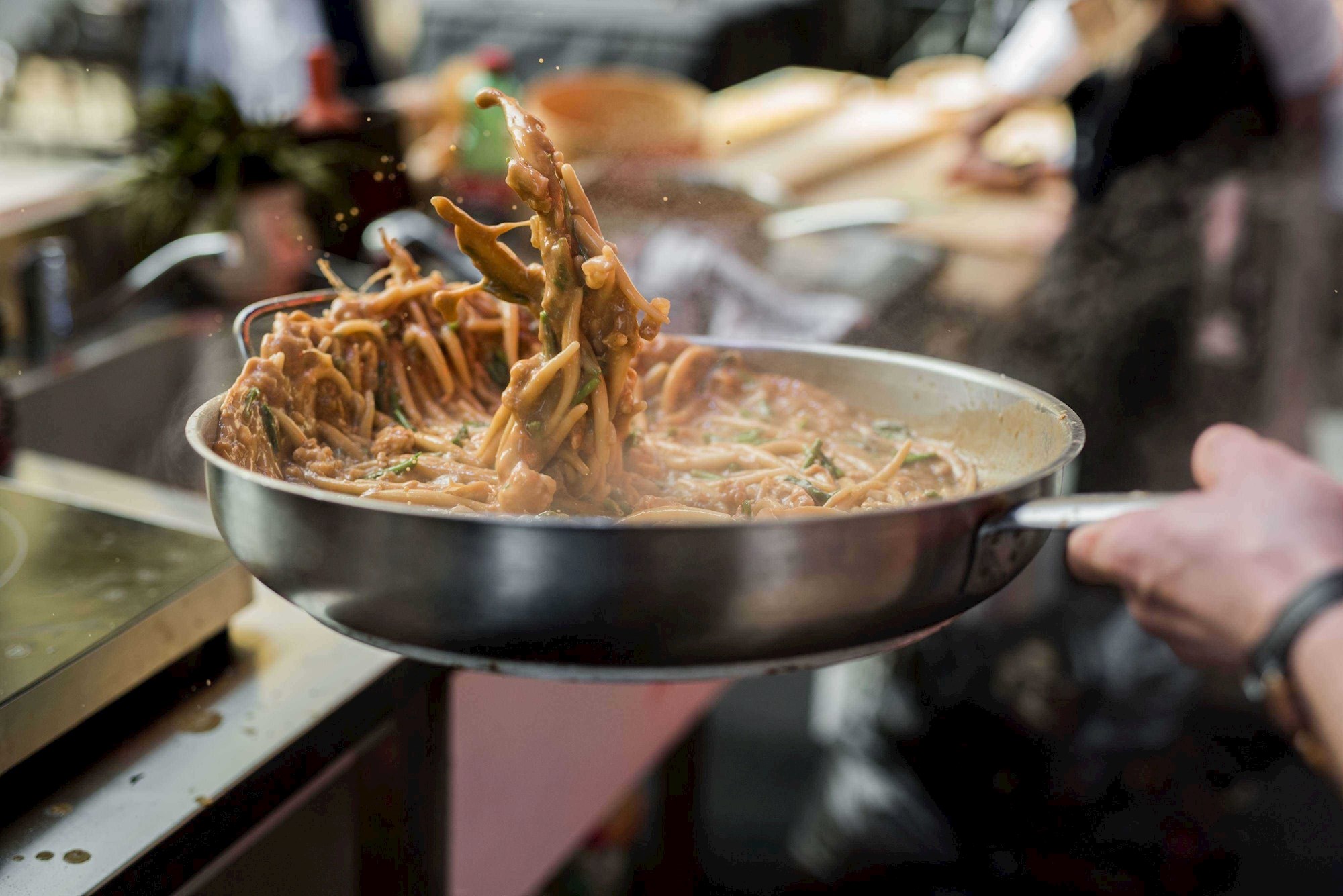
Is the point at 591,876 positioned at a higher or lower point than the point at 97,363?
lower

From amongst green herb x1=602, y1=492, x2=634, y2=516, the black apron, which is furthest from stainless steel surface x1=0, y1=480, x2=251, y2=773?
the black apron

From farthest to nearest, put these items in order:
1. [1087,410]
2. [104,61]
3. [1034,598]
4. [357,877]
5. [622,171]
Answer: [104,61]
[1034,598]
[1087,410]
[622,171]
[357,877]

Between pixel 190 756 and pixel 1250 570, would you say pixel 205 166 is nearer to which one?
pixel 190 756

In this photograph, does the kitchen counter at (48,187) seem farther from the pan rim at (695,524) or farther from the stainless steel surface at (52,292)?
the pan rim at (695,524)

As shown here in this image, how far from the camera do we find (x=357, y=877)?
1.24m

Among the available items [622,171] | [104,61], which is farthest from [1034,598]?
[104,61]

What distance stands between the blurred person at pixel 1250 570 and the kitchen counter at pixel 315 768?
2.48ft

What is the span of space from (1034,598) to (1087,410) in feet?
2.21

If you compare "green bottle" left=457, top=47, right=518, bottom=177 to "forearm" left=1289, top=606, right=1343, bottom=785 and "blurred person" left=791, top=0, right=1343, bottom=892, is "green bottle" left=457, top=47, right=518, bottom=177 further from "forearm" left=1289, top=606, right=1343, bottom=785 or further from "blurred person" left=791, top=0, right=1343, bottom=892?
"blurred person" left=791, top=0, right=1343, bottom=892

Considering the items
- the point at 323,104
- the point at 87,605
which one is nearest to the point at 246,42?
the point at 323,104

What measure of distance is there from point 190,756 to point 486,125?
135cm

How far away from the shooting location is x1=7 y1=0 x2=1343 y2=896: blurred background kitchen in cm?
148

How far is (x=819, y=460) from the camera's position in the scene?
98 cm

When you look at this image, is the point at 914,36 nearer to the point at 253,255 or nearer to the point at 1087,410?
the point at 1087,410
